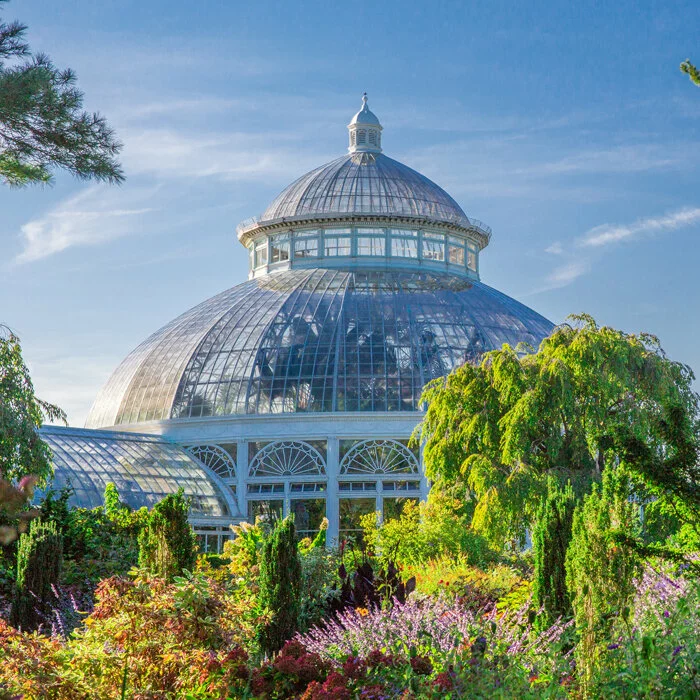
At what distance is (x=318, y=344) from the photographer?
42.7 metres

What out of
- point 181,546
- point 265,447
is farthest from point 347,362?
point 181,546

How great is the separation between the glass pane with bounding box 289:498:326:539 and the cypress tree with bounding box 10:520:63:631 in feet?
76.3

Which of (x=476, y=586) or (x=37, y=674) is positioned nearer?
(x=37, y=674)

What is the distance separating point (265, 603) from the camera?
49.9 ft

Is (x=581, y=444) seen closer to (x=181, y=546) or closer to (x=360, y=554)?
(x=360, y=554)

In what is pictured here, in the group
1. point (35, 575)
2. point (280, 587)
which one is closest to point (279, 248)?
point (35, 575)

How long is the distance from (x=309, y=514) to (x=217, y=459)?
166 inches

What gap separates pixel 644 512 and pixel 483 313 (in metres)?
22.9

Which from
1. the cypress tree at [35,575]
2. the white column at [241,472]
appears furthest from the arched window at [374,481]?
the cypress tree at [35,575]

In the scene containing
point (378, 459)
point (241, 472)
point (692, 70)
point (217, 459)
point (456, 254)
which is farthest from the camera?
point (456, 254)

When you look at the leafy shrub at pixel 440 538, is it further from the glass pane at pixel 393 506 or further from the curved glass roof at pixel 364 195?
the curved glass roof at pixel 364 195

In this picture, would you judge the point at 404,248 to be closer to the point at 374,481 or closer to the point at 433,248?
the point at 433,248

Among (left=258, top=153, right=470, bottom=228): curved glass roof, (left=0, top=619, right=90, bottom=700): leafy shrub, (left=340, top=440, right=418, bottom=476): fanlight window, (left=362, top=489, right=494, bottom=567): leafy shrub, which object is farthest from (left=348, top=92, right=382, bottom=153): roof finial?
(left=0, top=619, right=90, bottom=700): leafy shrub

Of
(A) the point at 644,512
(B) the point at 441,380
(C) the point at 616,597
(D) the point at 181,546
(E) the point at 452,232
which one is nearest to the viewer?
(C) the point at 616,597
